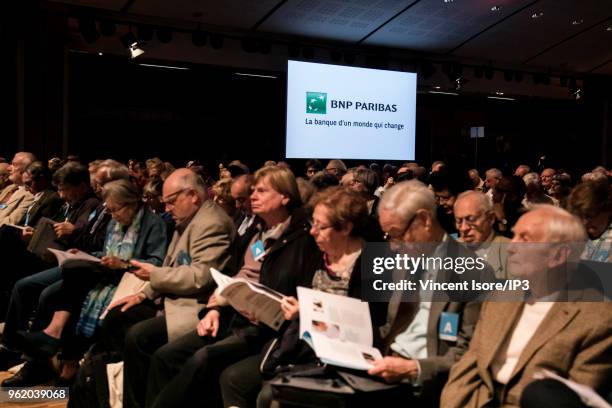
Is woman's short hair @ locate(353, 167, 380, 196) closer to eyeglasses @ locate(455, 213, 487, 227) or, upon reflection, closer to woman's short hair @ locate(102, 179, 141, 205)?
woman's short hair @ locate(102, 179, 141, 205)

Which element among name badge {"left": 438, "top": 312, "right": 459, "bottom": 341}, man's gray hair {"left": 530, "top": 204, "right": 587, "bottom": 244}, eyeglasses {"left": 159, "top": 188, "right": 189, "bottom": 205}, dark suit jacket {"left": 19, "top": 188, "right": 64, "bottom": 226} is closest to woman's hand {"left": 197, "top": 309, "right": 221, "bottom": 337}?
eyeglasses {"left": 159, "top": 188, "right": 189, "bottom": 205}

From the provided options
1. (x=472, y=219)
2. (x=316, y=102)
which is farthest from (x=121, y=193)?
(x=316, y=102)

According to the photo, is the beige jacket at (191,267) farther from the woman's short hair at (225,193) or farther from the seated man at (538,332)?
the seated man at (538,332)

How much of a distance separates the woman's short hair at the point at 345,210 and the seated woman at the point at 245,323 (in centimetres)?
26

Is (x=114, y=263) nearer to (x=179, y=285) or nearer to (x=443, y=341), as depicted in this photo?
(x=179, y=285)

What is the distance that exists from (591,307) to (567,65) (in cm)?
1259

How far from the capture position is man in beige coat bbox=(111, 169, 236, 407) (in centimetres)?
309

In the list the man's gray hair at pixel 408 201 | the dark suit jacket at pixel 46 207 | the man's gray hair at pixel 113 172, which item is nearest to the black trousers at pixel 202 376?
the man's gray hair at pixel 408 201

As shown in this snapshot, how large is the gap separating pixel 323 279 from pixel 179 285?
0.82m

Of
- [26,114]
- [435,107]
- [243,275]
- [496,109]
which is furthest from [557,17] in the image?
[243,275]

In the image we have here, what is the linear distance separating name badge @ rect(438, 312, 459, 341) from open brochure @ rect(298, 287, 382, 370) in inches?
9.3

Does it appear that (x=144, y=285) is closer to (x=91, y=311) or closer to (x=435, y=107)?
(x=91, y=311)

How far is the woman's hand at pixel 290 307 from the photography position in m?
2.46

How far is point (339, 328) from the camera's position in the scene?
219 cm
